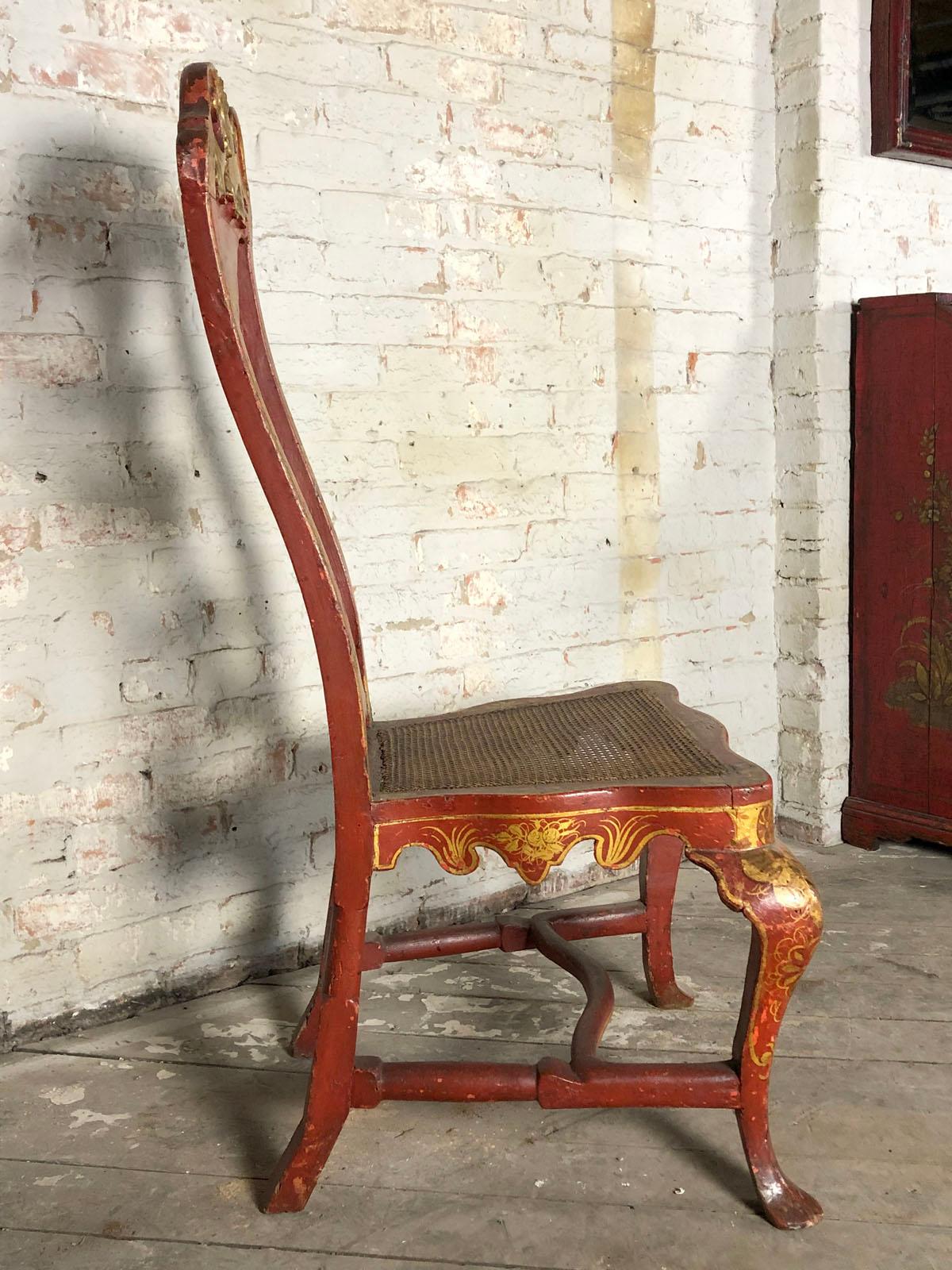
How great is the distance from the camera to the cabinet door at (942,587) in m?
2.49

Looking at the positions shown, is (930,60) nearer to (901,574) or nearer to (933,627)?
(901,574)

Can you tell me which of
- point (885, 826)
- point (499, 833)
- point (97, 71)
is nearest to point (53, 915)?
point (499, 833)

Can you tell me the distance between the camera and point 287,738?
2160 mm

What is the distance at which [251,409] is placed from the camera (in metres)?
1.27

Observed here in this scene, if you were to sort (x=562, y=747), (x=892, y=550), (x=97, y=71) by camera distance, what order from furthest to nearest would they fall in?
(x=892, y=550) → (x=97, y=71) → (x=562, y=747)

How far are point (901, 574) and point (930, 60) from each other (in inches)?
43.5

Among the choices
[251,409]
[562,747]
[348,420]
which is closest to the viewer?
[251,409]

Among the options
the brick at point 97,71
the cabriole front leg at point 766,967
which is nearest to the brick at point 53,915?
the cabriole front leg at point 766,967

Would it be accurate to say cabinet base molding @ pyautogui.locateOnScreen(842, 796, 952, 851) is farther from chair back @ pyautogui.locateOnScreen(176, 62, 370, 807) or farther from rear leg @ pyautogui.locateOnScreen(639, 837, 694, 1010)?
chair back @ pyautogui.locateOnScreen(176, 62, 370, 807)

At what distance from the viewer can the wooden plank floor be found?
1381 mm

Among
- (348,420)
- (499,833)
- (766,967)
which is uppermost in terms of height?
(348,420)

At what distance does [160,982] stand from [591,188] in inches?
66.1

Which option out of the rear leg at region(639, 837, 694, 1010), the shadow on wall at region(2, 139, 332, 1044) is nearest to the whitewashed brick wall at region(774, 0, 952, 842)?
the rear leg at region(639, 837, 694, 1010)

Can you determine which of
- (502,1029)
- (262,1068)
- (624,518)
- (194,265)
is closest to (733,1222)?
(502,1029)
